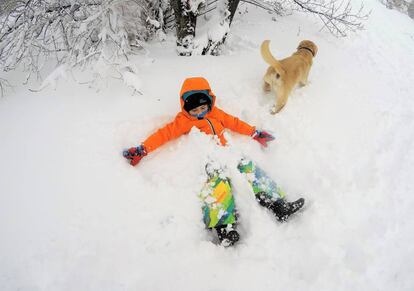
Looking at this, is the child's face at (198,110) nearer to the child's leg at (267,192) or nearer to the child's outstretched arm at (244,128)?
the child's outstretched arm at (244,128)

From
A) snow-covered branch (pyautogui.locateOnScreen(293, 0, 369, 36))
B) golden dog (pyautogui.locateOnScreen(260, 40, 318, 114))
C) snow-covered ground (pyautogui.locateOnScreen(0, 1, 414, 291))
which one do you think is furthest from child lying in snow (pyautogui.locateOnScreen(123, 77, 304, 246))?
snow-covered branch (pyautogui.locateOnScreen(293, 0, 369, 36))

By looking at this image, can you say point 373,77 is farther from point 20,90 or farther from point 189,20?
point 20,90

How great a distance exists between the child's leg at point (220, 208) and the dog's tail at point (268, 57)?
146cm

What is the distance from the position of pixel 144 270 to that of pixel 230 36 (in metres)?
3.74

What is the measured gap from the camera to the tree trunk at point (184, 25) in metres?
3.98

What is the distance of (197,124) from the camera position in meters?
3.48

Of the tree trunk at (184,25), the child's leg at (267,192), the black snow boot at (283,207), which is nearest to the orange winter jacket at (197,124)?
the child's leg at (267,192)

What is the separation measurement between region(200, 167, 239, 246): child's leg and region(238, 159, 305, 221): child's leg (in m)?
0.27

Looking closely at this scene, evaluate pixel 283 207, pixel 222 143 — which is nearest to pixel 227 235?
pixel 283 207

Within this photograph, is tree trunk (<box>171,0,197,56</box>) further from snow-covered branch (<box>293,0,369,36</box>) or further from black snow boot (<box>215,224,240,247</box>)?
black snow boot (<box>215,224,240,247</box>)

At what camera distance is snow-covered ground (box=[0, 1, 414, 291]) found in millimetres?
2582

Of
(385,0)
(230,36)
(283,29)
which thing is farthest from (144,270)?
(385,0)

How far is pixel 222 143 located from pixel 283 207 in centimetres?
102

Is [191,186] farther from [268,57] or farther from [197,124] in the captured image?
[268,57]
